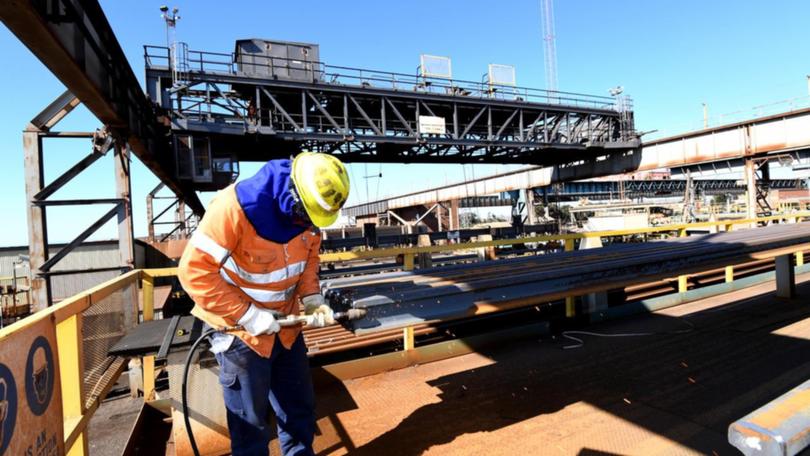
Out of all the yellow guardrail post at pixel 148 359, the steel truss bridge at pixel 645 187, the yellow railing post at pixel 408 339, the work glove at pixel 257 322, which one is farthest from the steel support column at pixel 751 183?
the steel truss bridge at pixel 645 187

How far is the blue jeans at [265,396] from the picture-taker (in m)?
2.30

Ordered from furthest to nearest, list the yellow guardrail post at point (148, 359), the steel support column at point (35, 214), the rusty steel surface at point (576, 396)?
the steel support column at point (35, 214) → the yellow guardrail post at point (148, 359) → the rusty steel surface at point (576, 396)

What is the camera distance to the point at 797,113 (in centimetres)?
1516

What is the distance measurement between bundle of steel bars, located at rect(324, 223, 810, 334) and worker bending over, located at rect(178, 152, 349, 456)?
1.28ft

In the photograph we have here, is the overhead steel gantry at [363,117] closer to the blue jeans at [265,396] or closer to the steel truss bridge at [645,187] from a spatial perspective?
the blue jeans at [265,396]

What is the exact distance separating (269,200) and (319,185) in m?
0.34

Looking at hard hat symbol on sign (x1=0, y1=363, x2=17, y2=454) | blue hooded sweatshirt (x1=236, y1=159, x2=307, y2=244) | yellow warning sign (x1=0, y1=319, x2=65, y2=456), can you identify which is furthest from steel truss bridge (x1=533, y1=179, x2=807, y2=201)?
hard hat symbol on sign (x1=0, y1=363, x2=17, y2=454)

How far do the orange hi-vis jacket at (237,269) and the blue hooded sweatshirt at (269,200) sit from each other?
0.12 ft

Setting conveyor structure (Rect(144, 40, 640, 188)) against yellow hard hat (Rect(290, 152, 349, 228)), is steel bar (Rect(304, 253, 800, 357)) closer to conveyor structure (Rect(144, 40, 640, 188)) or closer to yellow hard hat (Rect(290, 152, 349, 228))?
yellow hard hat (Rect(290, 152, 349, 228))

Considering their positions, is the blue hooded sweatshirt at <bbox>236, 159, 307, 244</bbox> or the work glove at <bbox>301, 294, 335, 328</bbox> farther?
the work glove at <bbox>301, 294, 335, 328</bbox>

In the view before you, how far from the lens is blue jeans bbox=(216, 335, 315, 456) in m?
2.30

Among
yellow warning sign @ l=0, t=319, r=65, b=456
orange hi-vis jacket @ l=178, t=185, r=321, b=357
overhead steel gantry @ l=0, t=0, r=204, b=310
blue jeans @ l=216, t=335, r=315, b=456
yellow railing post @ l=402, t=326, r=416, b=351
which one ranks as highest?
overhead steel gantry @ l=0, t=0, r=204, b=310

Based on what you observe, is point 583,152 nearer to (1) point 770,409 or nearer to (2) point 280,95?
(2) point 280,95

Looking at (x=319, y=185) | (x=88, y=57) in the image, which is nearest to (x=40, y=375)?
(x=319, y=185)
